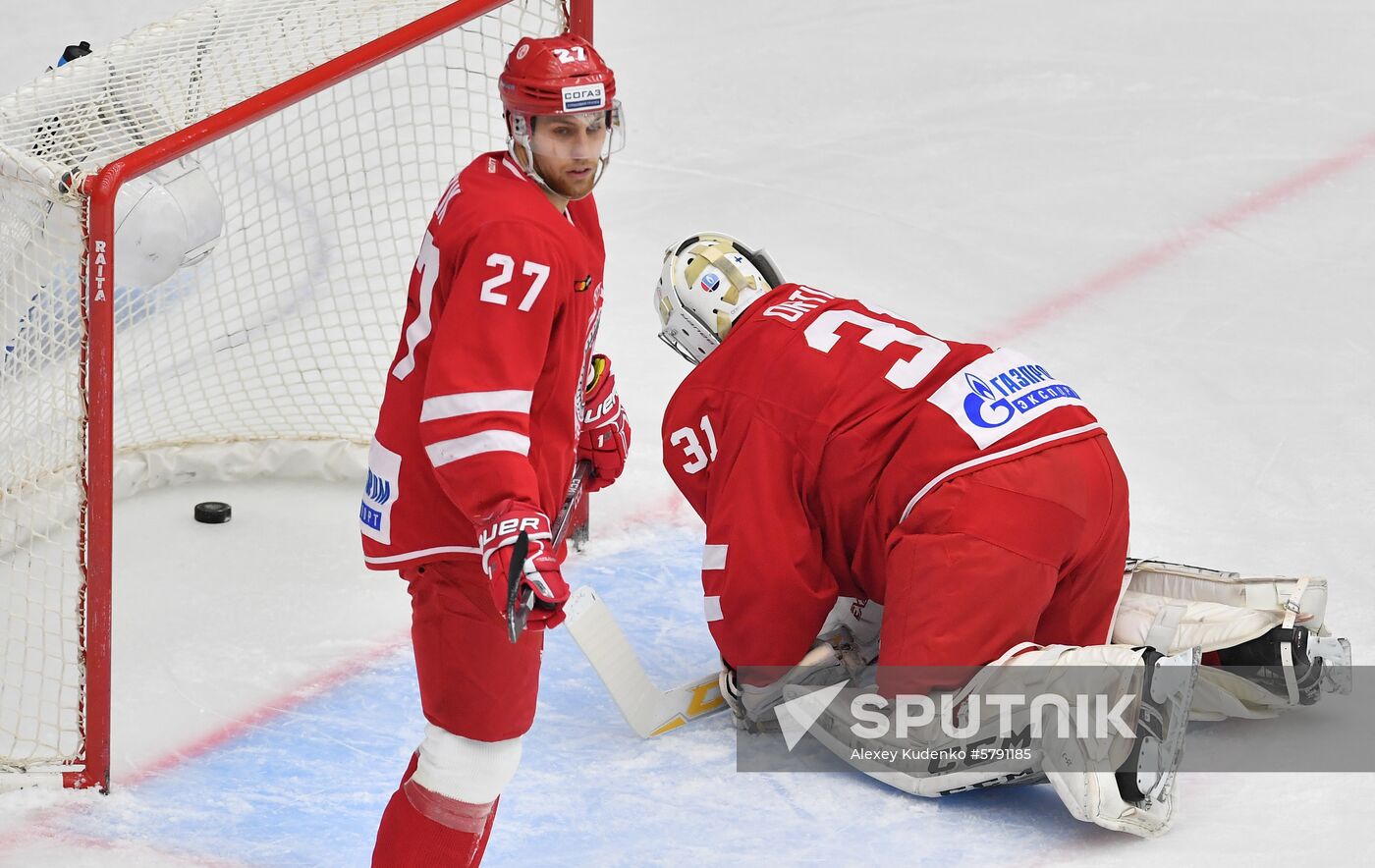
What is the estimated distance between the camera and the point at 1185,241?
491 cm

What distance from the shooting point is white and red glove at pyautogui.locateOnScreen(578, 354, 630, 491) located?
2.68 m

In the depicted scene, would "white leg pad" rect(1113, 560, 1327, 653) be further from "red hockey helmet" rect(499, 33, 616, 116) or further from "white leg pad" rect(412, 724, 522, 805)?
"red hockey helmet" rect(499, 33, 616, 116)

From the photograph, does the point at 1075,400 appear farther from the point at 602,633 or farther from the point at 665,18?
the point at 665,18

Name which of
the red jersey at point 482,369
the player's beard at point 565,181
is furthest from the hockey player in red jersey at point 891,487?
the player's beard at point 565,181

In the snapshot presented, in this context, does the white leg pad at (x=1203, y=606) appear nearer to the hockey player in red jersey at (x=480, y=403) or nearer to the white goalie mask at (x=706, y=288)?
the white goalie mask at (x=706, y=288)

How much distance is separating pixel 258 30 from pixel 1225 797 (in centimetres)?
206

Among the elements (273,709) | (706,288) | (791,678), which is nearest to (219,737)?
(273,709)

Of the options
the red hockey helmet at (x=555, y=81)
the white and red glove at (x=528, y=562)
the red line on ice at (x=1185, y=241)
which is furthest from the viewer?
the red line on ice at (x=1185, y=241)

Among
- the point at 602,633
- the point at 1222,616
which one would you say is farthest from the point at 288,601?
the point at 1222,616

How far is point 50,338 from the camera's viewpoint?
9.00ft

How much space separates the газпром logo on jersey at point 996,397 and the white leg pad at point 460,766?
0.98 m

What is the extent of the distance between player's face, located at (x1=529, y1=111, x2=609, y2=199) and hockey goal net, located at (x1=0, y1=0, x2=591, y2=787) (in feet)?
2.54

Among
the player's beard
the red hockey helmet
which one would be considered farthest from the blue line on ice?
the red hockey helmet

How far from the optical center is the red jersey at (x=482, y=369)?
1965 mm
